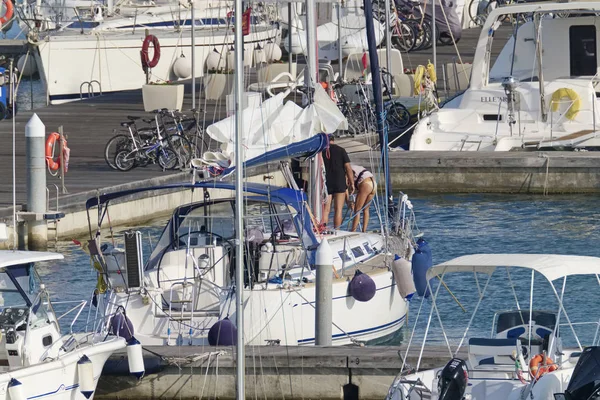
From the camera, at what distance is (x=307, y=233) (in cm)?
1686

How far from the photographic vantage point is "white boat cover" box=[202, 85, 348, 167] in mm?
17938

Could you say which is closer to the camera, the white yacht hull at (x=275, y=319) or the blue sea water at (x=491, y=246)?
the white yacht hull at (x=275, y=319)

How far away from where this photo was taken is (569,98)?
28594 millimetres

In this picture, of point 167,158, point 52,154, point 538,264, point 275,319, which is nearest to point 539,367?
point 538,264

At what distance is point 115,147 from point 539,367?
53.7 feet

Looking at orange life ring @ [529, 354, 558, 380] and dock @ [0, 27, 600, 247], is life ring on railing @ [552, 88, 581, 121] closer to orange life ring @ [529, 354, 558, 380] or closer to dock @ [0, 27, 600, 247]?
dock @ [0, 27, 600, 247]

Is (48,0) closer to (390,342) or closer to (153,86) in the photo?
(153,86)

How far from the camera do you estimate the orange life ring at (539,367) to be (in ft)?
40.0

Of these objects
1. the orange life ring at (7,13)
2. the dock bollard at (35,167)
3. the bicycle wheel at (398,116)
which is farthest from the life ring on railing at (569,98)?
the orange life ring at (7,13)

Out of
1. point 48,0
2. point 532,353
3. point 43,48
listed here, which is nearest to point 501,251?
point 532,353

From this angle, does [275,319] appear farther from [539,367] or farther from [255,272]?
[539,367]

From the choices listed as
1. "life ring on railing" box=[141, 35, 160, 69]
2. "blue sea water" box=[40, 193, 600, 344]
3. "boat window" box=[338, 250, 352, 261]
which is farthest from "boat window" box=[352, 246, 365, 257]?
"life ring on railing" box=[141, 35, 160, 69]

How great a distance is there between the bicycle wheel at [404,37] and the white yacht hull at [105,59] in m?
3.39

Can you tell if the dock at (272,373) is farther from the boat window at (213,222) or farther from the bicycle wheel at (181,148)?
the bicycle wheel at (181,148)
